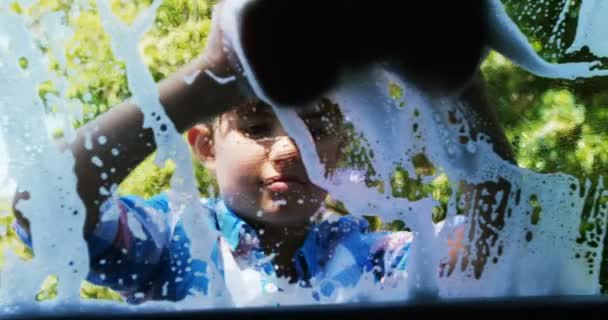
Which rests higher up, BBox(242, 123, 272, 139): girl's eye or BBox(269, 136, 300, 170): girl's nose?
BBox(242, 123, 272, 139): girl's eye

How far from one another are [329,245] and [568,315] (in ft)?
1.41

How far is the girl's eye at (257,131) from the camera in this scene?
1.22m

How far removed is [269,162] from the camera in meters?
1.23

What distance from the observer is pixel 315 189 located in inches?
49.0

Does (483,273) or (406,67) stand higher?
(406,67)

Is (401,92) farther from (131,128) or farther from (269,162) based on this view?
(131,128)

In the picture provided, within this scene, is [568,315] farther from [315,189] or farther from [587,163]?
[315,189]

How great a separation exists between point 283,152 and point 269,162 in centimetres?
3

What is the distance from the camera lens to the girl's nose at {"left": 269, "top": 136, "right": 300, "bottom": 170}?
122cm

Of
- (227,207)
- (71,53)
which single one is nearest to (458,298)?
(227,207)

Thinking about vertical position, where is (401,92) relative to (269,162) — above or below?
above

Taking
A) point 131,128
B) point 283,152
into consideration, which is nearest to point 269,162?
point 283,152

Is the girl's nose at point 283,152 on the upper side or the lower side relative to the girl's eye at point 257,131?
lower

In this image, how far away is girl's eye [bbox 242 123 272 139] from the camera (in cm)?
122
